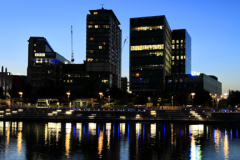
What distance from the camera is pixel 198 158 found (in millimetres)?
22016

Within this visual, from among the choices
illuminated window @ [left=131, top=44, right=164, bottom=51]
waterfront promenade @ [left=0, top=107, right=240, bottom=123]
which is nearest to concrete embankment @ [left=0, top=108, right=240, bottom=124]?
waterfront promenade @ [left=0, top=107, right=240, bottom=123]

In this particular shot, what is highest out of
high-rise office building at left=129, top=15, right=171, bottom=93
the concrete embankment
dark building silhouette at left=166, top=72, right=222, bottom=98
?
high-rise office building at left=129, top=15, right=171, bottom=93

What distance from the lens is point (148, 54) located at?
178875 millimetres

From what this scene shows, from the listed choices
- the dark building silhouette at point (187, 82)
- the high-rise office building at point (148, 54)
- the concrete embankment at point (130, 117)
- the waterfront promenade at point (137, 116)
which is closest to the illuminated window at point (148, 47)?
the high-rise office building at point (148, 54)

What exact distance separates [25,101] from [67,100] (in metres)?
15.6

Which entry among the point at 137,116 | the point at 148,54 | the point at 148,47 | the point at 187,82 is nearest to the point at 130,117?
the point at 137,116

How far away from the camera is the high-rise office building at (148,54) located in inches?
6998

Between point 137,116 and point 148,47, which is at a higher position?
point 148,47

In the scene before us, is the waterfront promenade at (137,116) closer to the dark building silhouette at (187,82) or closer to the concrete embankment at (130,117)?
the concrete embankment at (130,117)

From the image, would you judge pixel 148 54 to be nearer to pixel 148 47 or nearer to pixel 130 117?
pixel 148 47

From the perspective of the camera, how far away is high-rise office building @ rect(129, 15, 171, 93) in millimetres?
177750

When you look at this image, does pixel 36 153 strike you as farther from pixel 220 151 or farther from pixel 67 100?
pixel 67 100

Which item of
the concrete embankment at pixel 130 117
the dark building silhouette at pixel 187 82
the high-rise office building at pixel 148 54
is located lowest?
the concrete embankment at pixel 130 117

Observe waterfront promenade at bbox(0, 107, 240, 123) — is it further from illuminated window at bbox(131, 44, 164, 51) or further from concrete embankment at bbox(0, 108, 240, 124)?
illuminated window at bbox(131, 44, 164, 51)
